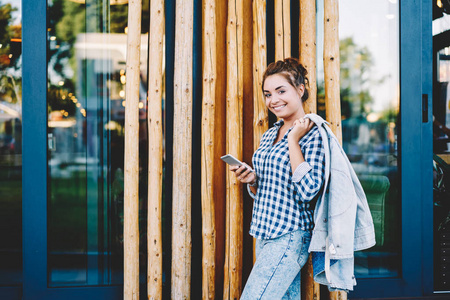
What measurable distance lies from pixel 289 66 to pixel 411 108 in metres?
1.84

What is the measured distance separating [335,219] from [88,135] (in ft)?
8.23

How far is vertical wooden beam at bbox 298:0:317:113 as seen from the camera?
9.59 ft

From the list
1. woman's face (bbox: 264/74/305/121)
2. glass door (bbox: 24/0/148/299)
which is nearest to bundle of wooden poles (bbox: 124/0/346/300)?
glass door (bbox: 24/0/148/299)

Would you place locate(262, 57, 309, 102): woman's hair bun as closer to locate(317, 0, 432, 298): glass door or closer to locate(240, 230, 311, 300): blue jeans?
locate(240, 230, 311, 300): blue jeans

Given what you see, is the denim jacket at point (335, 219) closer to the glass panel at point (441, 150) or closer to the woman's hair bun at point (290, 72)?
the woman's hair bun at point (290, 72)

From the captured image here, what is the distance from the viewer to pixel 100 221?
336cm

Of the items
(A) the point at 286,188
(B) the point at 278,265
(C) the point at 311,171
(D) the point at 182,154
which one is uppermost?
(D) the point at 182,154

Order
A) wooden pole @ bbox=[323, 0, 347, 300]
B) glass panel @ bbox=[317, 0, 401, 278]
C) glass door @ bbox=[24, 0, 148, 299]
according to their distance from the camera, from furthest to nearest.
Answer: glass panel @ bbox=[317, 0, 401, 278]
glass door @ bbox=[24, 0, 148, 299]
wooden pole @ bbox=[323, 0, 347, 300]

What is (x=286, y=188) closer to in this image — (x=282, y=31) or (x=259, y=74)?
(x=259, y=74)

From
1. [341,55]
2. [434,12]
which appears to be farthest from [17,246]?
[434,12]

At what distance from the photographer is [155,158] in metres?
2.93

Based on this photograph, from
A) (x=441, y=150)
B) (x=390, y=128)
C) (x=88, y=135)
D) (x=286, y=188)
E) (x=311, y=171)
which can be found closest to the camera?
(x=311, y=171)

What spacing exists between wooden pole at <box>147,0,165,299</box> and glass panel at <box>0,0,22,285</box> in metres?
1.60

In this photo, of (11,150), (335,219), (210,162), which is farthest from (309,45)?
(11,150)
